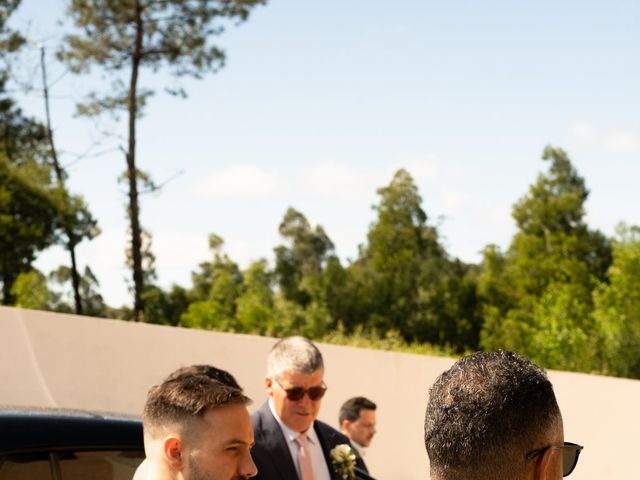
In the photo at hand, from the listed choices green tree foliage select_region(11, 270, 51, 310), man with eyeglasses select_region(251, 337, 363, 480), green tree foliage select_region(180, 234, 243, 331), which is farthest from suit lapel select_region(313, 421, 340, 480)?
green tree foliage select_region(180, 234, 243, 331)

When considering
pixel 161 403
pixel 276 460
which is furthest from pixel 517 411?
pixel 276 460

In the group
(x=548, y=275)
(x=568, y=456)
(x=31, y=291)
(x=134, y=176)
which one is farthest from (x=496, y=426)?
(x=548, y=275)

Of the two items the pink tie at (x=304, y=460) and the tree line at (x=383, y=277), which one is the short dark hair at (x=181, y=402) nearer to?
the pink tie at (x=304, y=460)

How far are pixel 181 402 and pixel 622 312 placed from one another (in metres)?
47.9

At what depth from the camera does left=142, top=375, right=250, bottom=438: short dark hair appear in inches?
103

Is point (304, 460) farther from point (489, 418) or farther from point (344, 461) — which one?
point (489, 418)

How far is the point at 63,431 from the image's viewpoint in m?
3.42

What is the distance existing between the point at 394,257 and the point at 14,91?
3061 centimetres

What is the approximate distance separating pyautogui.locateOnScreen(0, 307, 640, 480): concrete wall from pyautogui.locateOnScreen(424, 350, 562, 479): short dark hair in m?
10.1

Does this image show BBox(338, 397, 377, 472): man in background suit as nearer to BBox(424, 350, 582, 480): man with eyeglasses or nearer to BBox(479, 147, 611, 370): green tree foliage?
BBox(424, 350, 582, 480): man with eyeglasses

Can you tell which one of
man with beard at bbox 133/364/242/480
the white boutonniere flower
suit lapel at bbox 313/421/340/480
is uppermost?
man with beard at bbox 133/364/242/480

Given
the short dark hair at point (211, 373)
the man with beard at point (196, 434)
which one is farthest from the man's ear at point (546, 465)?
the short dark hair at point (211, 373)

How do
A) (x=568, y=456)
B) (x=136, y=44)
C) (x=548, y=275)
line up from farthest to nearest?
1. (x=548, y=275)
2. (x=136, y=44)
3. (x=568, y=456)

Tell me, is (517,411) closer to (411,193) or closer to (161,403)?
(161,403)
